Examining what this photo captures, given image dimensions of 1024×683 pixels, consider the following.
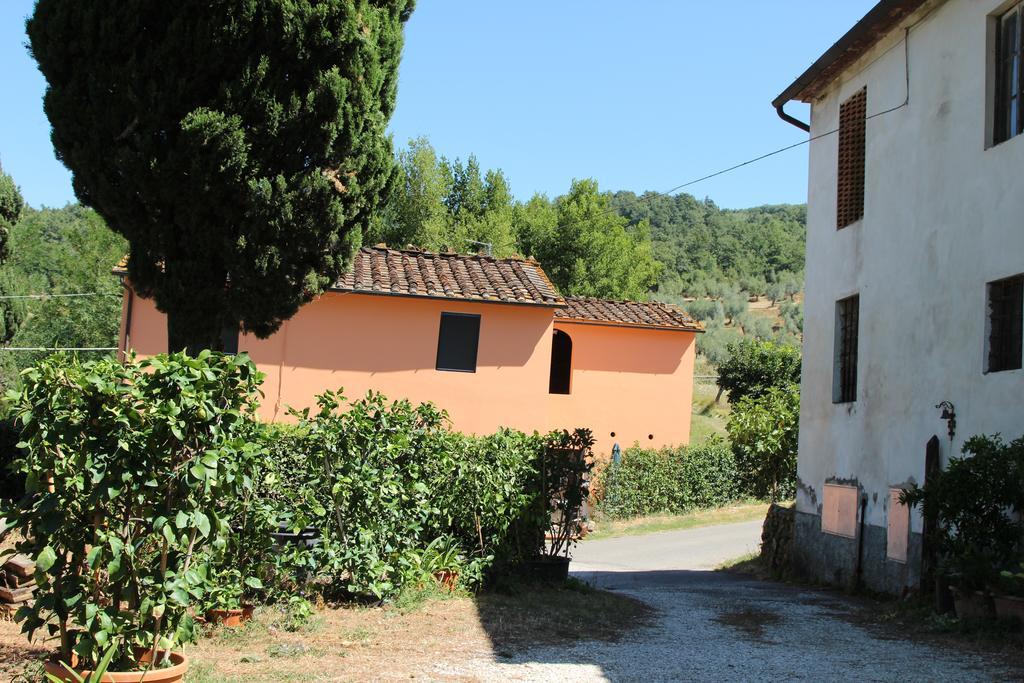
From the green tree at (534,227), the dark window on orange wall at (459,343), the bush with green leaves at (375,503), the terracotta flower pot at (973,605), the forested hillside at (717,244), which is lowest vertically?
the terracotta flower pot at (973,605)

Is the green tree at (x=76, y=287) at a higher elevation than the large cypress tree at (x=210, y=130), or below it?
higher

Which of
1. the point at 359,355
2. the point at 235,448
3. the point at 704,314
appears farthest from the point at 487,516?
the point at 704,314

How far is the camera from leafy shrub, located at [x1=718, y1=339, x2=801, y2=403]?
38.1m

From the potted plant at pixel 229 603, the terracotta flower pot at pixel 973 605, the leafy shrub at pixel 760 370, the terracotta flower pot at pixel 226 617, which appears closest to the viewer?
the potted plant at pixel 229 603

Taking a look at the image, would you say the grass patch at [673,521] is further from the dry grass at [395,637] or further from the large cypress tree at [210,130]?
the large cypress tree at [210,130]

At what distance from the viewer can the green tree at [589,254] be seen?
40.4m

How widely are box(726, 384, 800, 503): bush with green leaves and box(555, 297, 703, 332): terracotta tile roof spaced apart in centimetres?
278

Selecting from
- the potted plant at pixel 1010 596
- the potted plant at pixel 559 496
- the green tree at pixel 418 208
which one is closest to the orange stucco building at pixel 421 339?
the potted plant at pixel 559 496

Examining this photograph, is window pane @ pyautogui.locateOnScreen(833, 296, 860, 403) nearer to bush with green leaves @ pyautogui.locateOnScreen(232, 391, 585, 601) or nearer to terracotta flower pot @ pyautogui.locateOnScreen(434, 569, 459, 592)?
bush with green leaves @ pyautogui.locateOnScreen(232, 391, 585, 601)

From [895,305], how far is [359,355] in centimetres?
1100

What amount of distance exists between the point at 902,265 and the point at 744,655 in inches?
255

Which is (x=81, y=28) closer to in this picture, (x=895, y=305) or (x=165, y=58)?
(x=165, y=58)

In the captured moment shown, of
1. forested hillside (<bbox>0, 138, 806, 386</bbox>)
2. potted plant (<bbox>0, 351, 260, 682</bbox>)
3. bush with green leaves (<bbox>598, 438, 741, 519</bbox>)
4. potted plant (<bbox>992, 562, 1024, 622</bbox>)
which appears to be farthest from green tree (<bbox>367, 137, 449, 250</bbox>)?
potted plant (<bbox>0, 351, 260, 682</bbox>)

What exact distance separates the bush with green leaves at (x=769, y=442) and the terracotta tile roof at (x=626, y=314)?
9.11 feet
